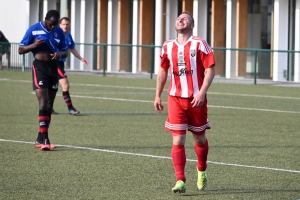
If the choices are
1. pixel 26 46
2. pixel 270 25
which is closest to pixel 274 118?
pixel 26 46

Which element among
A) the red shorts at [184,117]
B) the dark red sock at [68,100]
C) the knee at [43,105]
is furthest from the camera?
the dark red sock at [68,100]

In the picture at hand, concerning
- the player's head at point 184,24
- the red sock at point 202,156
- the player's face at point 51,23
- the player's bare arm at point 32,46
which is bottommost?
the red sock at point 202,156

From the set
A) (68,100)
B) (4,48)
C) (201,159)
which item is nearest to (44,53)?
(201,159)

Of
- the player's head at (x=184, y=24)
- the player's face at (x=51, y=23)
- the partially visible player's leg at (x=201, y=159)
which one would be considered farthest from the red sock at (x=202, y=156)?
the player's face at (x=51, y=23)

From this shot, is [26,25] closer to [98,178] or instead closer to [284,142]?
[284,142]

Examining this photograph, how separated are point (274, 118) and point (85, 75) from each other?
1630 cm

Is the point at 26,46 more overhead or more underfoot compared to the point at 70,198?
more overhead

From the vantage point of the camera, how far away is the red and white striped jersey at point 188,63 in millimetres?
8773

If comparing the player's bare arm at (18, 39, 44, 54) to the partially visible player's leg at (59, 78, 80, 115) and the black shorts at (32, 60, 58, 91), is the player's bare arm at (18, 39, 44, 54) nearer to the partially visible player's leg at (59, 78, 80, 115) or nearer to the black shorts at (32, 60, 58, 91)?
the black shorts at (32, 60, 58, 91)

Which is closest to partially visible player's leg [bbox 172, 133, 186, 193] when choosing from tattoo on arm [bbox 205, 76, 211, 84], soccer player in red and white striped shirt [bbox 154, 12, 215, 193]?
soccer player in red and white striped shirt [bbox 154, 12, 215, 193]

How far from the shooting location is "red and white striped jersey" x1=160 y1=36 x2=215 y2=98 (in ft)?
28.8

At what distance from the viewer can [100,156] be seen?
37.9 feet

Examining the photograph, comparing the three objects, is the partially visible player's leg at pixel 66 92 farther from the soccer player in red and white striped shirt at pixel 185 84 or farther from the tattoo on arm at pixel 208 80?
the tattoo on arm at pixel 208 80

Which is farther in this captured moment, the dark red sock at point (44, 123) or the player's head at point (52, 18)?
the player's head at point (52, 18)
